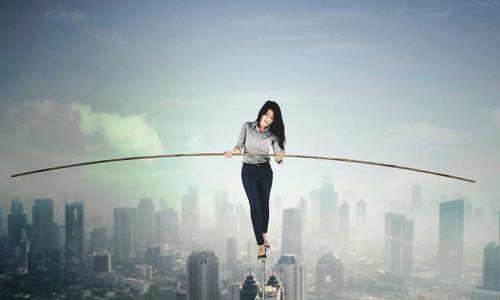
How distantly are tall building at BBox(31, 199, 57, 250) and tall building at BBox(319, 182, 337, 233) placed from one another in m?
11.3

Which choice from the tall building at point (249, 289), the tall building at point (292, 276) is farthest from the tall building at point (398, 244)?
the tall building at point (249, 289)

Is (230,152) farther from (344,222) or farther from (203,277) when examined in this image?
(344,222)

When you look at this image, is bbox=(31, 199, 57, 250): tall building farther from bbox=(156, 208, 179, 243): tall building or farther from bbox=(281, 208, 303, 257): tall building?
bbox=(281, 208, 303, 257): tall building

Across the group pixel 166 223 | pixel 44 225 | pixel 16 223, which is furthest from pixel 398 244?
pixel 16 223

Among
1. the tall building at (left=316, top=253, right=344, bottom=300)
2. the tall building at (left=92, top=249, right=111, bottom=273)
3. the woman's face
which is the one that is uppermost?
the woman's face

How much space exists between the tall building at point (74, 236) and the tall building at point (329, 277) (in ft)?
Answer: 31.4

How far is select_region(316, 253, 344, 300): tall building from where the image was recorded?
2348cm

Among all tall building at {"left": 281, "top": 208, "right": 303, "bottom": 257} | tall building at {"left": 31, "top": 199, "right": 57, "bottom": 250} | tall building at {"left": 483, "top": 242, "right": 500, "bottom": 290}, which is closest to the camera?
tall building at {"left": 31, "top": 199, "right": 57, "bottom": 250}

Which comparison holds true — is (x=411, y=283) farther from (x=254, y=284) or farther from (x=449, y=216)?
(x=254, y=284)

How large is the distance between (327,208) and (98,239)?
10.2 m

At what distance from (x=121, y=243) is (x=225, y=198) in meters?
4.58

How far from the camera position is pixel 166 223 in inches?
960

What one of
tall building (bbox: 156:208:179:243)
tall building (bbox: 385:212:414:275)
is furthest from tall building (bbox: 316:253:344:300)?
tall building (bbox: 156:208:179:243)

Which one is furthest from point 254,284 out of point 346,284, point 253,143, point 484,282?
point 484,282
